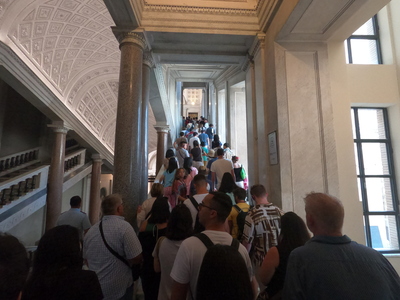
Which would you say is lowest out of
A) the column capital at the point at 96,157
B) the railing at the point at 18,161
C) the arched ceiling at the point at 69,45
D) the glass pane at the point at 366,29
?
the railing at the point at 18,161

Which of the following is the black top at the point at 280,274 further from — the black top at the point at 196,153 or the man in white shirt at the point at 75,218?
the black top at the point at 196,153

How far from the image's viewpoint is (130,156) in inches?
175

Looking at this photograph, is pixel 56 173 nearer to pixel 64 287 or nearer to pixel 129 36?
pixel 129 36

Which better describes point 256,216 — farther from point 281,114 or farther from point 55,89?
point 55,89

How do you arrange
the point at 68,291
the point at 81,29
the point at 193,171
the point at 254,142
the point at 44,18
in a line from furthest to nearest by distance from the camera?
1. the point at 81,29
2. the point at 44,18
3. the point at 254,142
4. the point at 193,171
5. the point at 68,291

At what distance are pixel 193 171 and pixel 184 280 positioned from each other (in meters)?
3.74

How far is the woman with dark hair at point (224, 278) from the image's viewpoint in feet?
3.38

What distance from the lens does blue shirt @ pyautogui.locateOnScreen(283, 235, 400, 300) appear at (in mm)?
1163

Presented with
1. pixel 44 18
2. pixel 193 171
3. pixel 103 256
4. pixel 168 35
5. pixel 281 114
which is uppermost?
pixel 44 18

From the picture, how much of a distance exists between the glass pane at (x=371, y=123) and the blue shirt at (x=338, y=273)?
16.8 ft

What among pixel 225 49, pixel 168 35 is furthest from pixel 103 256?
pixel 225 49

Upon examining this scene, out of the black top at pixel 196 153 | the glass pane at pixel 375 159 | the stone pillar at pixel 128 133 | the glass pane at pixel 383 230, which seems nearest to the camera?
the stone pillar at pixel 128 133

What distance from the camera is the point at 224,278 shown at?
3.43 feet

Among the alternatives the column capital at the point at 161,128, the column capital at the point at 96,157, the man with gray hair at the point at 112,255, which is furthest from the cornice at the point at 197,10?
the column capital at the point at 96,157
